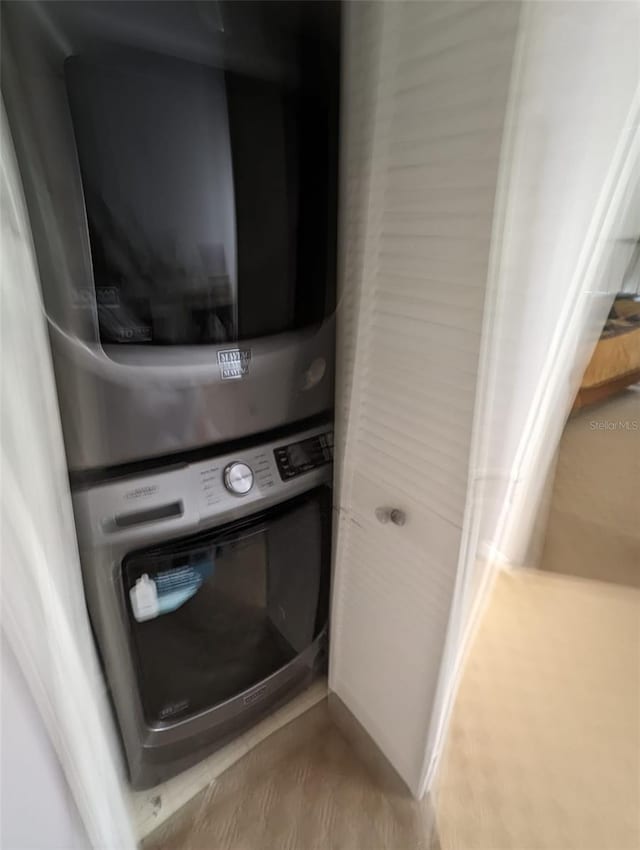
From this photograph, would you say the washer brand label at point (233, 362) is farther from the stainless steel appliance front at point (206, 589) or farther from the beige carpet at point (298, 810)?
the beige carpet at point (298, 810)

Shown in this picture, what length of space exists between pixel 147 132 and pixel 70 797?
89 cm

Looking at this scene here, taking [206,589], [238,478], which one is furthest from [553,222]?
[206,589]

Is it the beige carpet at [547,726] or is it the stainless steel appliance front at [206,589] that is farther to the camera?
the beige carpet at [547,726]

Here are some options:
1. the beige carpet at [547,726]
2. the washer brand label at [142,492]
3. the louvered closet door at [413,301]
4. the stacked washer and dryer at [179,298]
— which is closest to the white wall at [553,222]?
the louvered closet door at [413,301]

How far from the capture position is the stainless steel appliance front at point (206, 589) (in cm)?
71

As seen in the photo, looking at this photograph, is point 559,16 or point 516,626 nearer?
point 559,16

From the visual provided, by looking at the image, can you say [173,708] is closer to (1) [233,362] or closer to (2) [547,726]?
(1) [233,362]

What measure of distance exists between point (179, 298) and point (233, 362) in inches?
4.7

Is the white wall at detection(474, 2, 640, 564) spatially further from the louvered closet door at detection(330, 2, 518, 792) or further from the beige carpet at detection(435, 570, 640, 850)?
the beige carpet at detection(435, 570, 640, 850)

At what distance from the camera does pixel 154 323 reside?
0.65m

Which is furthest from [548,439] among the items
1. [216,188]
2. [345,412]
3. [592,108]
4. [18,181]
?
[18,181]

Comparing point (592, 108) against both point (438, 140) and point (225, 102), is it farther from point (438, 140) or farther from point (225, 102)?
point (225, 102)

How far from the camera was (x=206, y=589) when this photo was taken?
33.4 inches

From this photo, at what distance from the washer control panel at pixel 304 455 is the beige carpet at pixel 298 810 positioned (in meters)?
0.71
